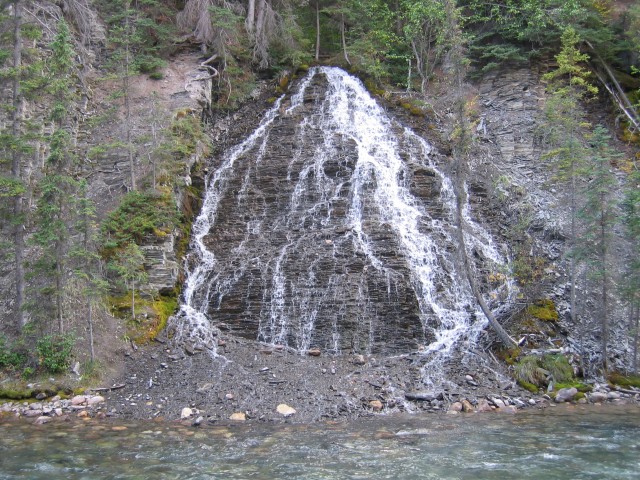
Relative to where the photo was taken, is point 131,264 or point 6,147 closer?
point 6,147

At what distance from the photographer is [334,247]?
55.4 feet

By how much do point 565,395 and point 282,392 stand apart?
7134mm

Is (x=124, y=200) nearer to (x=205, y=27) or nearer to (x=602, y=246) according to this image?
(x=205, y=27)

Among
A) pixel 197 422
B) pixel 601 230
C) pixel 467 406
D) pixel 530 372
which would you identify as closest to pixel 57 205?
pixel 197 422

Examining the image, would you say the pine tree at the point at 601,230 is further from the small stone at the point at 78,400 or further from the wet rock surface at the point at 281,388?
the small stone at the point at 78,400

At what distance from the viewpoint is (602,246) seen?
45.3 ft

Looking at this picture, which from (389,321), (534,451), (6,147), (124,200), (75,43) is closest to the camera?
(534,451)

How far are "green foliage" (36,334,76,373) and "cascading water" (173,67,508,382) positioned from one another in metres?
3.12

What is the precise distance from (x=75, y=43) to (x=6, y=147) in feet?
37.0

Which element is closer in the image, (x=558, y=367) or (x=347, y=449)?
(x=347, y=449)

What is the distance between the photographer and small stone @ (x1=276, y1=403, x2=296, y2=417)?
37.1 feet

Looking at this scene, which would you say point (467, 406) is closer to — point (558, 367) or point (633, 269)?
point (558, 367)

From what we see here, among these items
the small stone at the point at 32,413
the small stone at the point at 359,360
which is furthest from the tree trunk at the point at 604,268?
the small stone at the point at 32,413

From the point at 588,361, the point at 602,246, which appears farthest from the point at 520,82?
the point at 588,361
